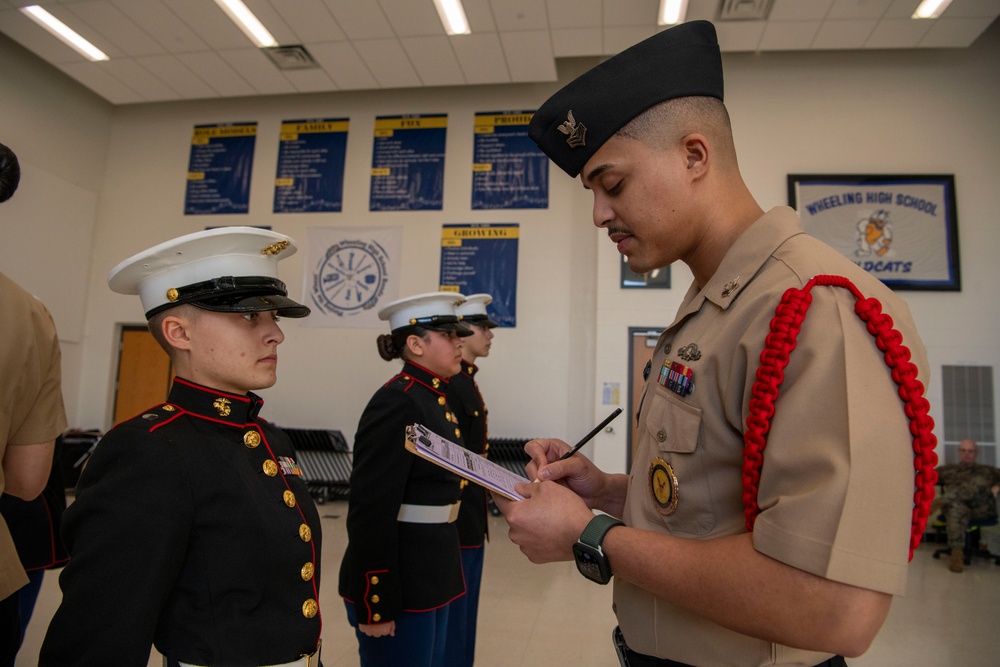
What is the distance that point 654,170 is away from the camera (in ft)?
3.42

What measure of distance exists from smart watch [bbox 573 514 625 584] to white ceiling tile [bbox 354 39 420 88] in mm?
6402

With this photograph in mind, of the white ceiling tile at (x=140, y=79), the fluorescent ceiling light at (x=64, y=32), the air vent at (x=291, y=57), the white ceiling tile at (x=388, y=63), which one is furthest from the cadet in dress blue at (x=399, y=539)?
the white ceiling tile at (x=140, y=79)

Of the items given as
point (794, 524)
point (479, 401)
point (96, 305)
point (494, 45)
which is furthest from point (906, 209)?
point (96, 305)

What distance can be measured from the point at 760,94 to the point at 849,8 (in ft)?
4.11

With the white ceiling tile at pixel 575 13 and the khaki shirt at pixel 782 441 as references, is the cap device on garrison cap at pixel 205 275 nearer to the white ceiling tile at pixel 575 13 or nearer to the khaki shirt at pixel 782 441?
the khaki shirt at pixel 782 441

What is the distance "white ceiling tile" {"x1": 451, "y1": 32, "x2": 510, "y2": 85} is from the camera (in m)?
6.14

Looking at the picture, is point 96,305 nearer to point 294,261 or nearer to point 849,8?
point 294,261

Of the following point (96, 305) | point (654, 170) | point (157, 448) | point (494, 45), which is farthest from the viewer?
point (96, 305)

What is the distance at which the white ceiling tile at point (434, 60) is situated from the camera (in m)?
6.24

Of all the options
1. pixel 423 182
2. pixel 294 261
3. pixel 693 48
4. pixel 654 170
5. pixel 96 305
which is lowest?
pixel 654 170

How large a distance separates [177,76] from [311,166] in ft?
5.80

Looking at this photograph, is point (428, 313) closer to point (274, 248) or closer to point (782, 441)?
point (274, 248)

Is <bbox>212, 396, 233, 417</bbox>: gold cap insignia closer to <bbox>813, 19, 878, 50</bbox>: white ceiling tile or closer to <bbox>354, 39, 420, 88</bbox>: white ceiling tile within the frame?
<bbox>354, 39, 420, 88</bbox>: white ceiling tile

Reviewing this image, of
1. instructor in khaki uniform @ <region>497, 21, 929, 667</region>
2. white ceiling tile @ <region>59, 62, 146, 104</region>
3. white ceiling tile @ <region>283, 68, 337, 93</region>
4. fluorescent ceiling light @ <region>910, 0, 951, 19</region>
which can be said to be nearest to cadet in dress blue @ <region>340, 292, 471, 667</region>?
instructor in khaki uniform @ <region>497, 21, 929, 667</region>
